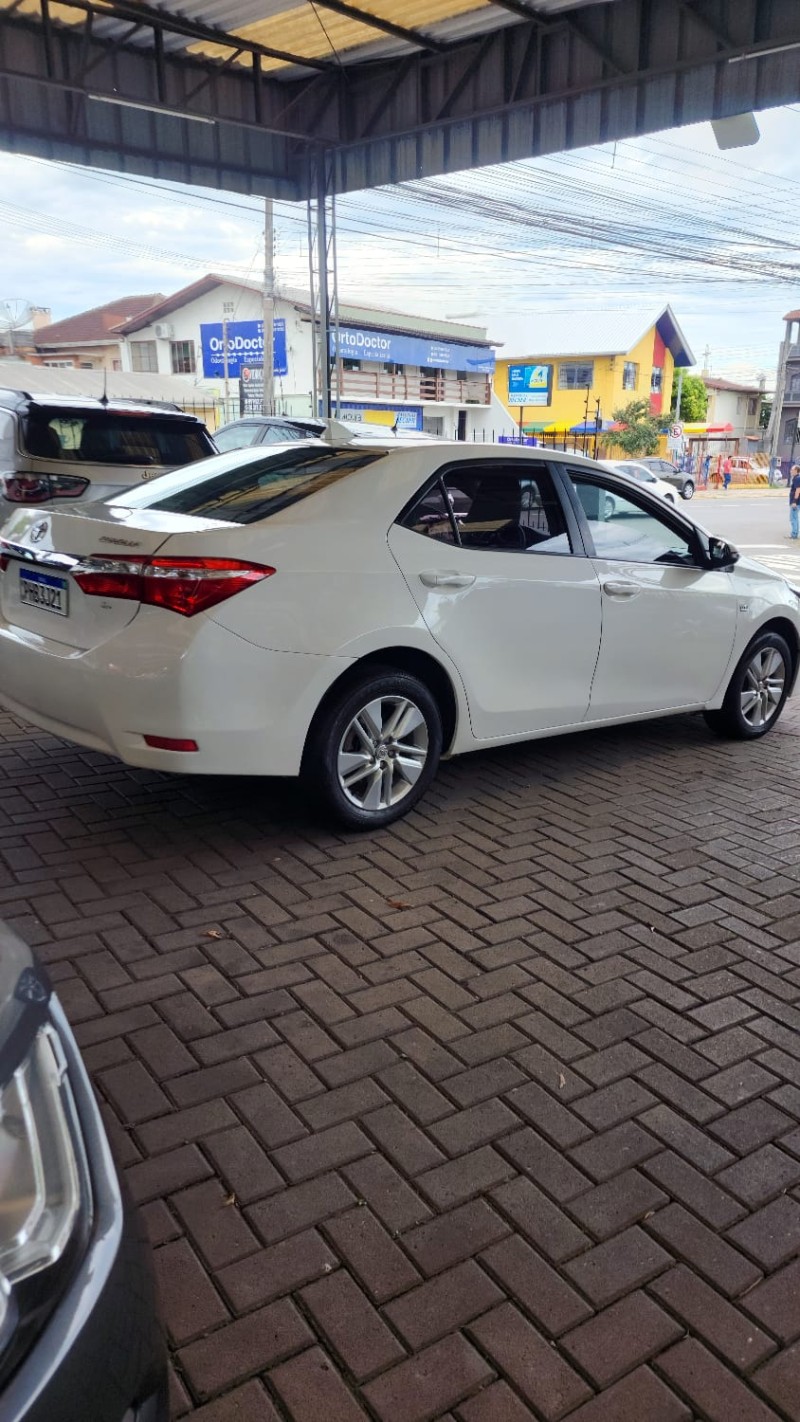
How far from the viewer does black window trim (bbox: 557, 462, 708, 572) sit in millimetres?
4945

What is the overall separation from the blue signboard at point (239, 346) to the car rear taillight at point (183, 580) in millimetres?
33950

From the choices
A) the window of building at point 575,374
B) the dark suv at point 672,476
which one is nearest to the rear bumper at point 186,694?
the dark suv at point 672,476

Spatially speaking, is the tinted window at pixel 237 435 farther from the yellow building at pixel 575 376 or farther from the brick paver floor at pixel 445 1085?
the yellow building at pixel 575 376

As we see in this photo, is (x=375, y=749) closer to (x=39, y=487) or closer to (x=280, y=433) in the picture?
(x=39, y=487)

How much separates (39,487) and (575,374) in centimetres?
4797

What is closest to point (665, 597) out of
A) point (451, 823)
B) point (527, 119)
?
point (451, 823)

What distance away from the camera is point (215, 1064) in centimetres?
282

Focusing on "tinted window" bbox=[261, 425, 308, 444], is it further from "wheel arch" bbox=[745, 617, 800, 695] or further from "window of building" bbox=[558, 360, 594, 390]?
"window of building" bbox=[558, 360, 594, 390]

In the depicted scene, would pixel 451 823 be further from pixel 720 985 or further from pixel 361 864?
pixel 720 985

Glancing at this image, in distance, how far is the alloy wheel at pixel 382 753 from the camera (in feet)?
13.7

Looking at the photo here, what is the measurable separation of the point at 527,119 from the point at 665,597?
7387mm

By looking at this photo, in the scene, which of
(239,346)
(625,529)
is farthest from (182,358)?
(625,529)

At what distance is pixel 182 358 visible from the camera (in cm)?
4303

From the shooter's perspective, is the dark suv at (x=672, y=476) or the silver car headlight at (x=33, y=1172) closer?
the silver car headlight at (x=33, y=1172)
